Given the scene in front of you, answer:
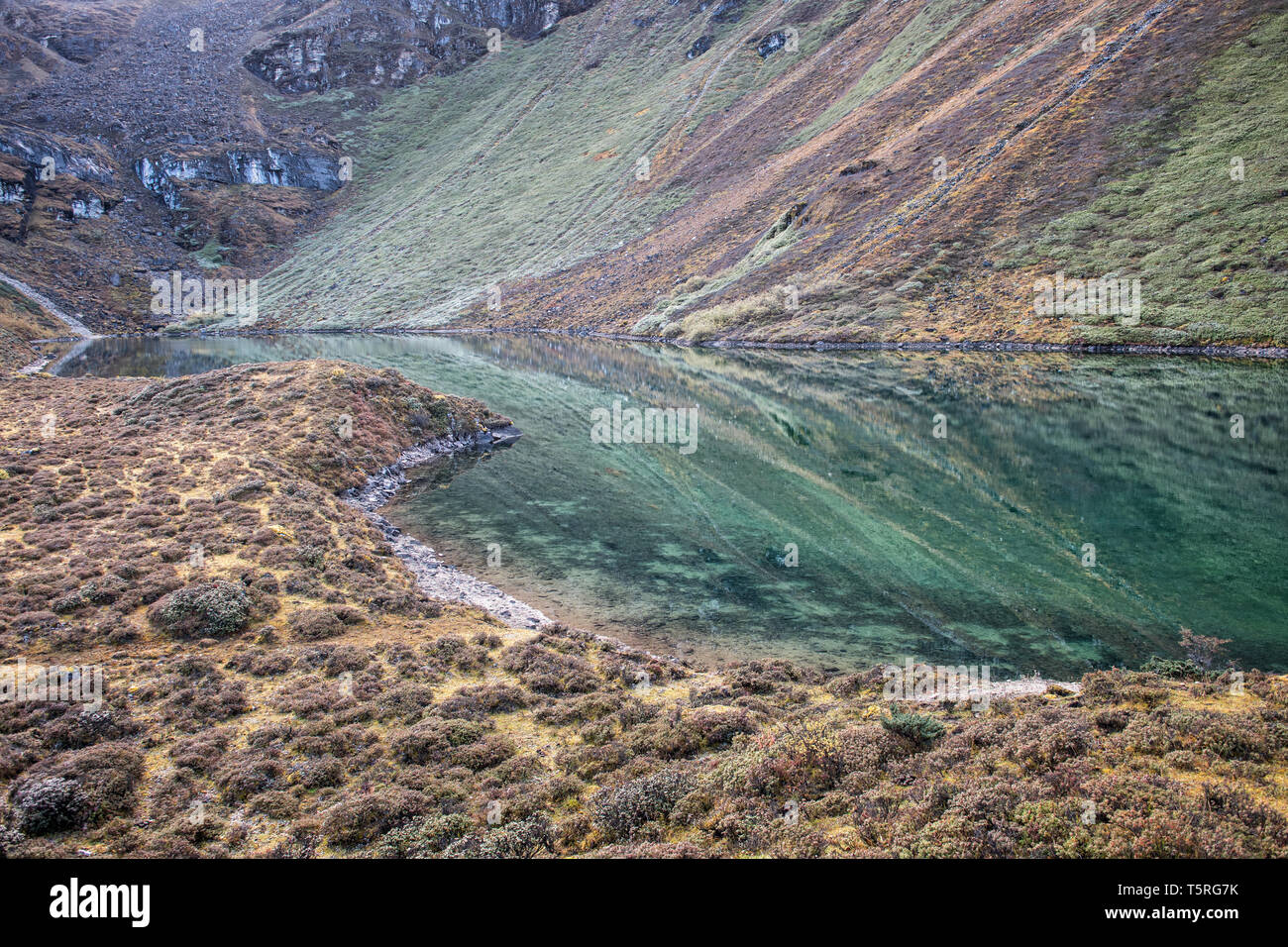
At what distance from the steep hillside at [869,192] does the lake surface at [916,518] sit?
18213 mm

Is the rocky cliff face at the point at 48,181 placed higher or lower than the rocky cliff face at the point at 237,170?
lower

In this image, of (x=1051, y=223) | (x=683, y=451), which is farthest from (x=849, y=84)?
(x=683, y=451)

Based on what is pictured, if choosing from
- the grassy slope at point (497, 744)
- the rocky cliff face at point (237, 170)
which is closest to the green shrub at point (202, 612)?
the grassy slope at point (497, 744)

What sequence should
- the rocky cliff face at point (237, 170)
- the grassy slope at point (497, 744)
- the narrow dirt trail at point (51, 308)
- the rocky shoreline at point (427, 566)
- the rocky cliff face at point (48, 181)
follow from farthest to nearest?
the rocky cliff face at point (237, 170)
the rocky cliff face at point (48, 181)
the narrow dirt trail at point (51, 308)
the rocky shoreline at point (427, 566)
the grassy slope at point (497, 744)

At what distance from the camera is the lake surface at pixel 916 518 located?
1741cm

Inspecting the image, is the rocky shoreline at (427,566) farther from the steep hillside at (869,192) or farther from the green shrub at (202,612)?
the steep hillside at (869,192)

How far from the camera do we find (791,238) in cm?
8681

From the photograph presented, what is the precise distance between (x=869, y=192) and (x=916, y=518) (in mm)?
73063

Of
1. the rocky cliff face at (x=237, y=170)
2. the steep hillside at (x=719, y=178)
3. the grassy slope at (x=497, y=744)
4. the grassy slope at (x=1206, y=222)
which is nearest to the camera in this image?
the grassy slope at (x=497, y=744)

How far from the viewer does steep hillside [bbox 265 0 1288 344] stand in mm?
59719

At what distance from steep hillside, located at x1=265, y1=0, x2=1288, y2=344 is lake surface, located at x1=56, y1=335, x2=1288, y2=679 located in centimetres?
1821

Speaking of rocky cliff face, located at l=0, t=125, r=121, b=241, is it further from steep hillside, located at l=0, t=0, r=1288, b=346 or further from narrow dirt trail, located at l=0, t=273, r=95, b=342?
narrow dirt trail, located at l=0, t=273, r=95, b=342

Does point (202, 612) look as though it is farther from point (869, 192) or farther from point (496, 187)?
point (496, 187)
